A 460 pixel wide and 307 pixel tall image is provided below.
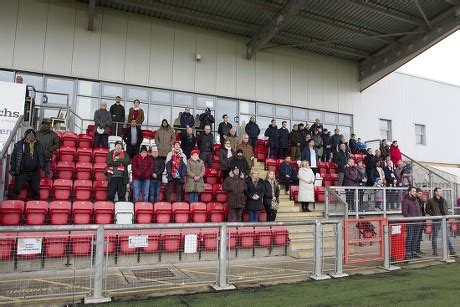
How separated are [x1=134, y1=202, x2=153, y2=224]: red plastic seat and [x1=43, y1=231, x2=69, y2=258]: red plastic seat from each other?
2363mm

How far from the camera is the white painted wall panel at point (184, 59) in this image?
15.4 meters

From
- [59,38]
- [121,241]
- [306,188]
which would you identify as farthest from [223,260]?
[59,38]

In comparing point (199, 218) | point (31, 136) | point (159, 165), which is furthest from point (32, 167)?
point (199, 218)

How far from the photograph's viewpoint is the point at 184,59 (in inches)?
612

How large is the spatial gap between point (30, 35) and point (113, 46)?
9.23 ft

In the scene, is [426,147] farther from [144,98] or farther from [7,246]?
[7,246]

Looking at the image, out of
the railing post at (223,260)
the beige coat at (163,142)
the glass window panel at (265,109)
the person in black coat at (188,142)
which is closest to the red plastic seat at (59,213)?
the beige coat at (163,142)

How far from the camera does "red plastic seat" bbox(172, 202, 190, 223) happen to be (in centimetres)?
867

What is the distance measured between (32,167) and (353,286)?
678 centimetres

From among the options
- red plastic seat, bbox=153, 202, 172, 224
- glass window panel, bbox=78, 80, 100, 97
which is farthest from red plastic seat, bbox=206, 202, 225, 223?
glass window panel, bbox=78, 80, 100, 97

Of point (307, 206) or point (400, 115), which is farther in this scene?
point (400, 115)

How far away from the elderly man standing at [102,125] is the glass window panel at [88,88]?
3.60 metres

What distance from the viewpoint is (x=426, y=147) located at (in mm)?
22281

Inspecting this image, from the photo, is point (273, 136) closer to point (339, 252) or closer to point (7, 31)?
point (339, 252)
